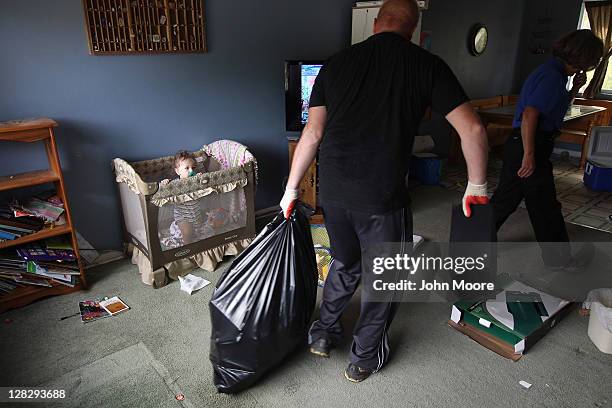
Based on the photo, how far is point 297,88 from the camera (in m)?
3.20

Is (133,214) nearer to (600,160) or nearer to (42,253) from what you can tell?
(42,253)

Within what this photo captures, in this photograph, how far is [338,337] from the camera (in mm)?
1988

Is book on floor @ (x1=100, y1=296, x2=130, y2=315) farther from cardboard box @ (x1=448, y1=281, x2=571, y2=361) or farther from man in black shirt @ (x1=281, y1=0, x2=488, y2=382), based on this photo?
cardboard box @ (x1=448, y1=281, x2=571, y2=361)

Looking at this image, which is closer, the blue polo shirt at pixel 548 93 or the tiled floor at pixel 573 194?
the blue polo shirt at pixel 548 93

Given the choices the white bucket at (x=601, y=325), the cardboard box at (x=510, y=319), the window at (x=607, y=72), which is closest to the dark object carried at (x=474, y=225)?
the cardboard box at (x=510, y=319)

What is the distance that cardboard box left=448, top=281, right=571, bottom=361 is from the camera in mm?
1946

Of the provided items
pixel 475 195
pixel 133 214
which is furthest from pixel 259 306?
pixel 133 214

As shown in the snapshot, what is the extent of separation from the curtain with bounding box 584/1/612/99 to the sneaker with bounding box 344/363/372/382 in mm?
5187

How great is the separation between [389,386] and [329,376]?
25 cm

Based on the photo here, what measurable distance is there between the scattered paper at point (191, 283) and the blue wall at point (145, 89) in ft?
1.99

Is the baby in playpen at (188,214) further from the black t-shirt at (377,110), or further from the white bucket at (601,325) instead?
the white bucket at (601,325)

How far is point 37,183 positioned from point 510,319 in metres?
2.35

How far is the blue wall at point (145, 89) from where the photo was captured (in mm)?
2316

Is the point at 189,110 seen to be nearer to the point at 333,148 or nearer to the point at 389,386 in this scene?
the point at 333,148
